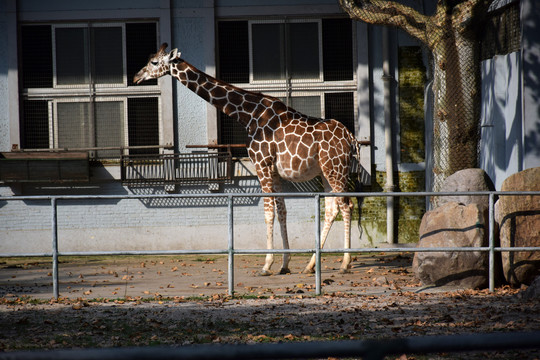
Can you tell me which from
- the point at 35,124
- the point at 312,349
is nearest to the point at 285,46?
the point at 35,124

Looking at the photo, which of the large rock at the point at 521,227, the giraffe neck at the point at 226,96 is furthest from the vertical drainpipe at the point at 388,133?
the large rock at the point at 521,227

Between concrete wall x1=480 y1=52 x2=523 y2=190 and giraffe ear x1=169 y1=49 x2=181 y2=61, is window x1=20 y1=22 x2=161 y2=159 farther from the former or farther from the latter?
concrete wall x1=480 y1=52 x2=523 y2=190

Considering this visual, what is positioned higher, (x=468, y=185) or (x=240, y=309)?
(x=468, y=185)

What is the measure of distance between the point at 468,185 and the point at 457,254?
1137 millimetres

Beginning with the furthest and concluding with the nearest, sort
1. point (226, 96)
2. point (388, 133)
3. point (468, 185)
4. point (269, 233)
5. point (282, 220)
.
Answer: point (388, 133) < point (226, 96) < point (282, 220) < point (269, 233) < point (468, 185)

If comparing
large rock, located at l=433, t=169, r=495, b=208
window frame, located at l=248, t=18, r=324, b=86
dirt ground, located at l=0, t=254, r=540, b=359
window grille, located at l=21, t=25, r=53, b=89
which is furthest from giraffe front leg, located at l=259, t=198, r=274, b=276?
window grille, located at l=21, t=25, r=53, b=89

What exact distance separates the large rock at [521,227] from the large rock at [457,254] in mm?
231

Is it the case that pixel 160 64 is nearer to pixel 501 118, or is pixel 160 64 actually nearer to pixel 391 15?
pixel 391 15

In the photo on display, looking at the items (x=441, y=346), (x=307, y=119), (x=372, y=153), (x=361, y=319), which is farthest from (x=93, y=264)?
(x=441, y=346)

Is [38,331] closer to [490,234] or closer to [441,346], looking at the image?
[490,234]

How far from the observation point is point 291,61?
496 inches

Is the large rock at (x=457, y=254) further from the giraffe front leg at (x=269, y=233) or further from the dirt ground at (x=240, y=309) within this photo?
the giraffe front leg at (x=269, y=233)

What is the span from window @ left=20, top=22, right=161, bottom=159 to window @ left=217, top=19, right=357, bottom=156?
51.1 inches

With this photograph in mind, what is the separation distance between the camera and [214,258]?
1173 centimetres
